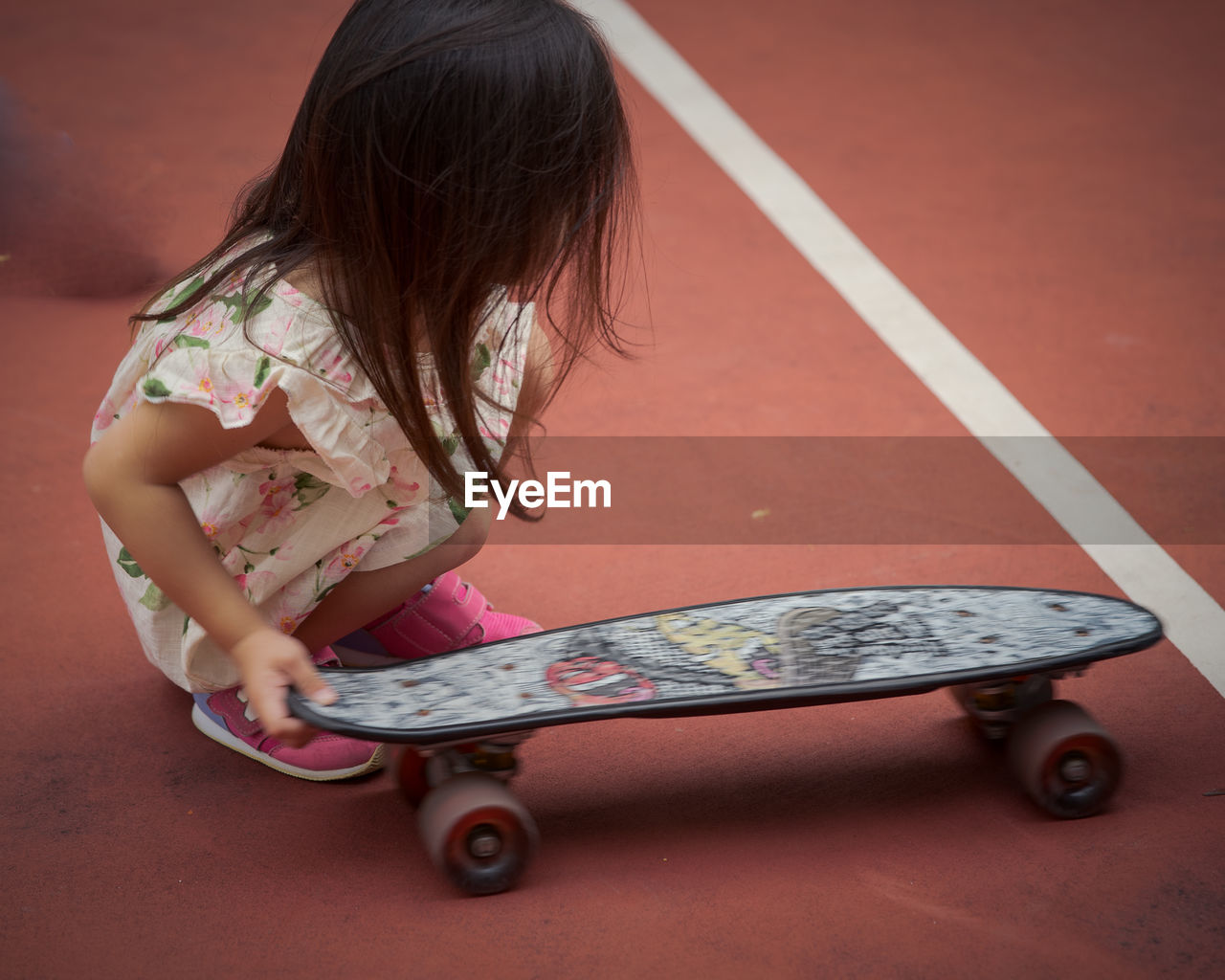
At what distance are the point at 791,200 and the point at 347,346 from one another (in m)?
1.94

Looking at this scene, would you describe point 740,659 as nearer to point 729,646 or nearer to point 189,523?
point 729,646

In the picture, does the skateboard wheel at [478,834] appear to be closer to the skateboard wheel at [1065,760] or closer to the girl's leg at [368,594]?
the girl's leg at [368,594]

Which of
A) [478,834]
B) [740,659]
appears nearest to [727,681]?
[740,659]

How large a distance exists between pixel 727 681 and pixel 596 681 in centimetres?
15

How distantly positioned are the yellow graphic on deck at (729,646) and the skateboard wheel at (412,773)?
33cm

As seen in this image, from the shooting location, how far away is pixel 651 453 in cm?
226

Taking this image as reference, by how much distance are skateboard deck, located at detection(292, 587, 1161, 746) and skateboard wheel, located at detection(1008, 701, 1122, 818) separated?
68 millimetres

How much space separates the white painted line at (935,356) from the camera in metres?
1.85

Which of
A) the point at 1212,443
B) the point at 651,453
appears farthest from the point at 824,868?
the point at 1212,443

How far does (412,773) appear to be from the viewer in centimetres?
146

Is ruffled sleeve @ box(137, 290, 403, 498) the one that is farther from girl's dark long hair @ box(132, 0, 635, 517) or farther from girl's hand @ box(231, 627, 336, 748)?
girl's hand @ box(231, 627, 336, 748)

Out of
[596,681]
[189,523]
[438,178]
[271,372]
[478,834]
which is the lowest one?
[478,834]

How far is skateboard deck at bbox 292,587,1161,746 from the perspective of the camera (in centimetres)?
134

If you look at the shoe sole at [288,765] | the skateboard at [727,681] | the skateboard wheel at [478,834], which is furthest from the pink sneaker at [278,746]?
the skateboard wheel at [478,834]
